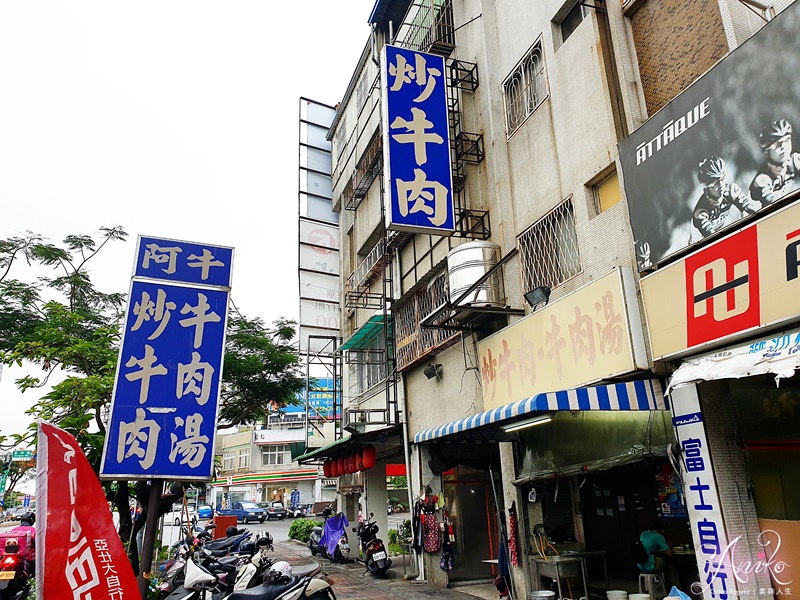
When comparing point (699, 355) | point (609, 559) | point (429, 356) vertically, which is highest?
point (429, 356)

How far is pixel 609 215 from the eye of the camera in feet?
28.3

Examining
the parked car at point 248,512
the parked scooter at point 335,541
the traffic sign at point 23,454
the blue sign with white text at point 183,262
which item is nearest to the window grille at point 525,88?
the blue sign with white text at point 183,262

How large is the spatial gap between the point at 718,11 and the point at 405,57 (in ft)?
20.3

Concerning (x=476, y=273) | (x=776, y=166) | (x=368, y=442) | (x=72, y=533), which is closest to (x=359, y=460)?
(x=368, y=442)

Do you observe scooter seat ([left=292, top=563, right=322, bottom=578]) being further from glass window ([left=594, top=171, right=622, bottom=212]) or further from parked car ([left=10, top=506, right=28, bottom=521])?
parked car ([left=10, top=506, right=28, bottom=521])

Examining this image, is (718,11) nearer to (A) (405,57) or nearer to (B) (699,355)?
(B) (699,355)

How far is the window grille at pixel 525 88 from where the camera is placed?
10984 millimetres

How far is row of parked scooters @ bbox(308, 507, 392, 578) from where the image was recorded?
15188 millimetres

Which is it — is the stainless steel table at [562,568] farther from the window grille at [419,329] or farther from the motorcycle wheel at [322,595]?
the window grille at [419,329]

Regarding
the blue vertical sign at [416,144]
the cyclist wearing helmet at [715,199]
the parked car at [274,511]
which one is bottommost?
the parked car at [274,511]

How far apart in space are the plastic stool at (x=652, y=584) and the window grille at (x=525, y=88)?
7.97 m

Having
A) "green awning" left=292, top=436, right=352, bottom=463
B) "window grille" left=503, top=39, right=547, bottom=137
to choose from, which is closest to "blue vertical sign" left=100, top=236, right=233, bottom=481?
"window grille" left=503, top=39, right=547, bottom=137

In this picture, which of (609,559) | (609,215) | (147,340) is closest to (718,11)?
(609,215)

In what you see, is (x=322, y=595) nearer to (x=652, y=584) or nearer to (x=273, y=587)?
(x=273, y=587)
